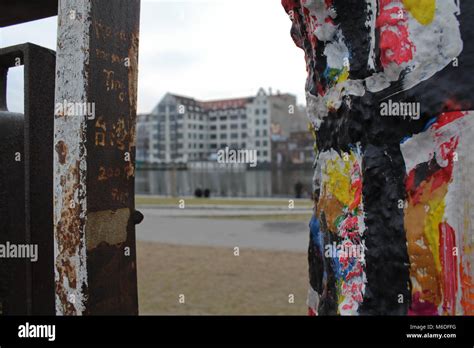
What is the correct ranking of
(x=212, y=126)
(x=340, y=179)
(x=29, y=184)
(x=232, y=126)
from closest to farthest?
(x=340, y=179) < (x=29, y=184) < (x=232, y=126) < (x=212, y=126)

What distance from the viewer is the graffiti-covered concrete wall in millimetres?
1491

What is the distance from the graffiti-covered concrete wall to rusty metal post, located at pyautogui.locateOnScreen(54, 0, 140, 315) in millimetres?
834

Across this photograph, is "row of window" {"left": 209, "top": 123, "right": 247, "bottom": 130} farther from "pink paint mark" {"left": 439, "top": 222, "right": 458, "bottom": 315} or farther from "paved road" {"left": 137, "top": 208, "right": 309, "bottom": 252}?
"pink paint mark" {"left": 439, "top": 222, "right": 458, "bottom": 315}

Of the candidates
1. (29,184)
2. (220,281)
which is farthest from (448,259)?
(220,281)

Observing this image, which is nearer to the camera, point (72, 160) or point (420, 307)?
point (420, 307)

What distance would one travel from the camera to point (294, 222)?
13336mm

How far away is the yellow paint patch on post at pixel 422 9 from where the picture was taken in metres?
1.52

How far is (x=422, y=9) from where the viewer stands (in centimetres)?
153

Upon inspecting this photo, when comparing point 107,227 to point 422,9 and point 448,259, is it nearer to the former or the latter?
point 448,259

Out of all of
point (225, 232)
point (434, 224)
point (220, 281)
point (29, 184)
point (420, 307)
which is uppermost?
point (29, 184)

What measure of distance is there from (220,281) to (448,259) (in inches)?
205

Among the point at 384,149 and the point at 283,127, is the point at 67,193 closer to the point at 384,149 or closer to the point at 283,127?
the point at 384,149

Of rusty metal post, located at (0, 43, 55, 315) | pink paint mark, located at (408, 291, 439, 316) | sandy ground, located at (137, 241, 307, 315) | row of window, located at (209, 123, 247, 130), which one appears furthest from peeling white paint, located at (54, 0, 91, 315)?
row of window, located at (209, 123, 247, 130)
